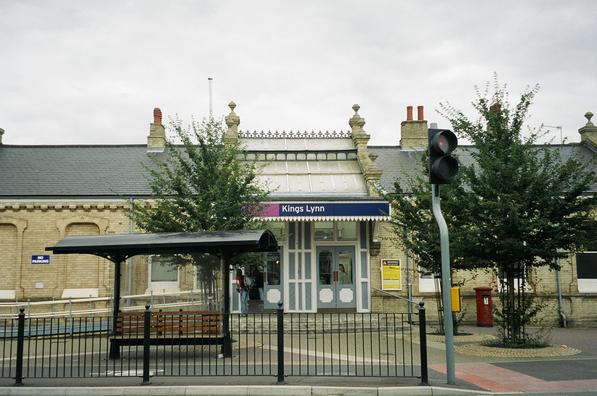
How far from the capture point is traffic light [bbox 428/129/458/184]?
9141 millimetres

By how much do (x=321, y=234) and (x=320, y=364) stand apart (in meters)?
11.1

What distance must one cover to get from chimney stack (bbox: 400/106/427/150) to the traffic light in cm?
1841

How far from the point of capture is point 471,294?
72.0ft

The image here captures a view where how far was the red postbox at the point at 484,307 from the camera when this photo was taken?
2012cm

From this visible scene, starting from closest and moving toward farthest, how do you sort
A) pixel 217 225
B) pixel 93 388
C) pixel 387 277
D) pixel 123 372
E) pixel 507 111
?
pixel 93 388, pixel 123 372, pixel 507 111, pixel 217 225, pixel 387 277

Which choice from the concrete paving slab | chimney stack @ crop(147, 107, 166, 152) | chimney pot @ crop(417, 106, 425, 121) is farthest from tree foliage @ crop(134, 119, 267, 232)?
chimney pot @ crop(417, 106, 425, 121)

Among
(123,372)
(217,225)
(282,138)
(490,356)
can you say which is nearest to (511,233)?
(490,356)

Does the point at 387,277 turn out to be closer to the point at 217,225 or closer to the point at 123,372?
the point at 217,225

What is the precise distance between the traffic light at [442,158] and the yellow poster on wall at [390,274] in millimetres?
12971

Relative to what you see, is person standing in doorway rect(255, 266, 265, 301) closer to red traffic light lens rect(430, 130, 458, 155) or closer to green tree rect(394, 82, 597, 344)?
green tree rect(394, 82, 597, 344)

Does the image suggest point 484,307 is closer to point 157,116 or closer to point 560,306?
point 560,306

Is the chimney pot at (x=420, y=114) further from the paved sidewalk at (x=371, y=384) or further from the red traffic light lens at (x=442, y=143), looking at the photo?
the red traffic light lens at (x=442, y=143)

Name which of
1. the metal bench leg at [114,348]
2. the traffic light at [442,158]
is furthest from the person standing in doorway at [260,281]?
the traffic light at [442,158]

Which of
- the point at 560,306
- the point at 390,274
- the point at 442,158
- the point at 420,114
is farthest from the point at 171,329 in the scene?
the point at 420,114
